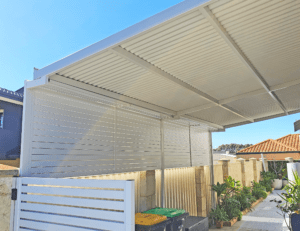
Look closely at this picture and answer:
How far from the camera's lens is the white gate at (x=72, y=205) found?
2.93 m

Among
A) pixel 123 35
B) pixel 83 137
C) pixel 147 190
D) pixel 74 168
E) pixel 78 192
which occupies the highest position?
pixel 123 35

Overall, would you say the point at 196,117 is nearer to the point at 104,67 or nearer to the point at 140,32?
the point at 104,67

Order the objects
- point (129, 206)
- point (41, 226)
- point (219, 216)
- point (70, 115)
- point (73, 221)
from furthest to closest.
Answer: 1. point (219, 216)
2. point (70, 115)
3. point (41, 226)
4. point (73, 221)
5. point (129, 206)

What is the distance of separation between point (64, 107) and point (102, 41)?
1705mm

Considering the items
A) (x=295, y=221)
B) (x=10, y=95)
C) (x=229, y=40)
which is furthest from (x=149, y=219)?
(x=10, y=95)

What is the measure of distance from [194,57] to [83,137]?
253cm

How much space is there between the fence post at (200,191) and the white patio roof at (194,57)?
383cm

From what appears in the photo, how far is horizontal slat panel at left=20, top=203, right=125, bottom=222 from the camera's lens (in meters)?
2.97

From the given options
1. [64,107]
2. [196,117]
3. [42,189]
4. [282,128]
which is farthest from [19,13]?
[282,128]

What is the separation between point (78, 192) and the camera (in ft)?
10.7

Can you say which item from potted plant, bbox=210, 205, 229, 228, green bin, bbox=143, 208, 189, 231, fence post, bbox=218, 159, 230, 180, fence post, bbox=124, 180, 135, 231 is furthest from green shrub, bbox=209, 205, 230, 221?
fence post, bbox=124, 180, 135, 231

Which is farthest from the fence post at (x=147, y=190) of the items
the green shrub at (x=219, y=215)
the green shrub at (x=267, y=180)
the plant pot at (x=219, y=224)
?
the green shrub at (x=267, y=180)

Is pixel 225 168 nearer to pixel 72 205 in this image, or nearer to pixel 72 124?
pixel 72 124

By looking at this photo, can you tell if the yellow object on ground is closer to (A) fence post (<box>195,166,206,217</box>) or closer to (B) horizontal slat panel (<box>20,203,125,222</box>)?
(B) horizontal slat panel (<box>20,203,125,222</box>)
